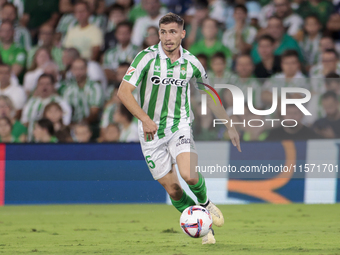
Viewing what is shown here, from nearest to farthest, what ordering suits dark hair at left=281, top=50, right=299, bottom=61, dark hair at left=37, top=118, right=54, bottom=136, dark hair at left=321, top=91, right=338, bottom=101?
dark hair at left=321, top=91, right=338, bottom=101 < dark hair at left=37, top=118, right=54, bottom=136 < dark hair at left=281, top=50, right=299, bottom=61

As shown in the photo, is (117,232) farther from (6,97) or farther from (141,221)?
(6,97)

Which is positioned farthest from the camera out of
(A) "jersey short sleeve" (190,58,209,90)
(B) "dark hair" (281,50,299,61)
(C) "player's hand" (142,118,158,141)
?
(B) "dark hair" (281,50,299,61)

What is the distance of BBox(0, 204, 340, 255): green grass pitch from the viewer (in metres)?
4.61

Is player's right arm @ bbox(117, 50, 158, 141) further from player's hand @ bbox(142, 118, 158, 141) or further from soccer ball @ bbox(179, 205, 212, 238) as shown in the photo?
soccer ball @ bbox(179, 205, 212, 238)

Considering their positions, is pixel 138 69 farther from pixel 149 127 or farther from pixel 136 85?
pixel 149 127

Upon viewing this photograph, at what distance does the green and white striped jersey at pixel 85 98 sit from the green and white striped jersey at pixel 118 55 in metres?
0.53

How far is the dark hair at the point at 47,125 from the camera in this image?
8.02 m

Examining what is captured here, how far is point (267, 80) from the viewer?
8055 millimetres

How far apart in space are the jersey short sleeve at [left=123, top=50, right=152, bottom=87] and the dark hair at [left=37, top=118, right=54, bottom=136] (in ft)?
11.9

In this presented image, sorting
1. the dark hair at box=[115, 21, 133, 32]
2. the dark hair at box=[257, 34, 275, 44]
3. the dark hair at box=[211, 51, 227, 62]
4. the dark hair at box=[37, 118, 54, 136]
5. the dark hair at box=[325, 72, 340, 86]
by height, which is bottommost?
the dark hair at box=[37, 118, 54, 136]

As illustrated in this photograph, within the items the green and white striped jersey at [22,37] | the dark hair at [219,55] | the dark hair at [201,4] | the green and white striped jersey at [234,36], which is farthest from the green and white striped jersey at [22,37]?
the green and white striped jersey at [234,36]

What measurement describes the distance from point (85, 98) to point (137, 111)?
13.7 ft

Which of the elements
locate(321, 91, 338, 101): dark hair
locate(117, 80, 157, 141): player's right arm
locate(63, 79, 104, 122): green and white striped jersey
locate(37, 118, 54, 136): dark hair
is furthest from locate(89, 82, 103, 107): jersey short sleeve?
locate(117, 80, 157, 141): player's right arm

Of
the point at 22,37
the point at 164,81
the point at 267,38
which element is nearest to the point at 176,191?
the point at 164,81
